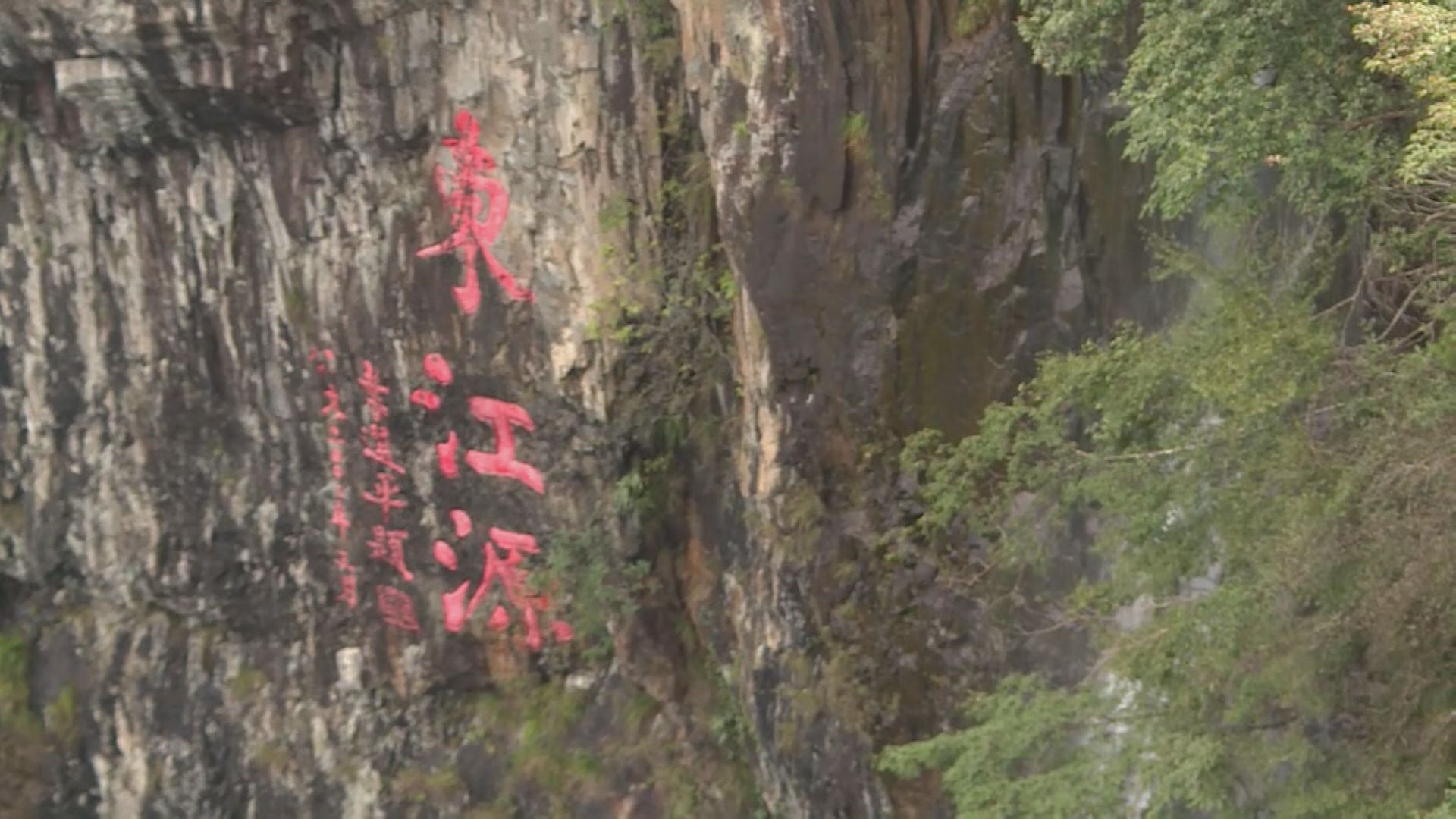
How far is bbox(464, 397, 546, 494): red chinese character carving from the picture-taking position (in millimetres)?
8930

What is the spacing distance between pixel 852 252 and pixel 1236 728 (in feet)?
9.37

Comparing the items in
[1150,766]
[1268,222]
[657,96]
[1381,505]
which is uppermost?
[657,96]

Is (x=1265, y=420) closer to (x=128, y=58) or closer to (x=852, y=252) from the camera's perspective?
(x=852, y=252)

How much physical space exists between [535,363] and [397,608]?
2376 mm

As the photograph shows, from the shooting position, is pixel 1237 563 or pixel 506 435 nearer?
pixel 1237 563

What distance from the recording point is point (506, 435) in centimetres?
902

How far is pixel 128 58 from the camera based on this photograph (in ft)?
27.5

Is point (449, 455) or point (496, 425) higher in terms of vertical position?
point (496, 425)

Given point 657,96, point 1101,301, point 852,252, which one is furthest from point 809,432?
point 657,96

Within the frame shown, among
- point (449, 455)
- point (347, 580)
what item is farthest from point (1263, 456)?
point (347, 580)

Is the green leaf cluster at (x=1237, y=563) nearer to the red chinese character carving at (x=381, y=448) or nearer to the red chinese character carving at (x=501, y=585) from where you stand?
the red chinese character carving at (x=501, y=585)

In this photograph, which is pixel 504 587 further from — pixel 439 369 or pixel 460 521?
pixel 439 369

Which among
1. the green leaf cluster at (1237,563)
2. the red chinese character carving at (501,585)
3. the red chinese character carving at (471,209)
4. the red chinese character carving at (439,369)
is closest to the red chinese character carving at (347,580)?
the red chinese character carving at (501,585)

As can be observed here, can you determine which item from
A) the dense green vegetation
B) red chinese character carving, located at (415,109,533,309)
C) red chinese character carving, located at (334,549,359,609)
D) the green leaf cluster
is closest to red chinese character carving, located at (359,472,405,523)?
red chinese character carving, located at (334,549,359,609)
